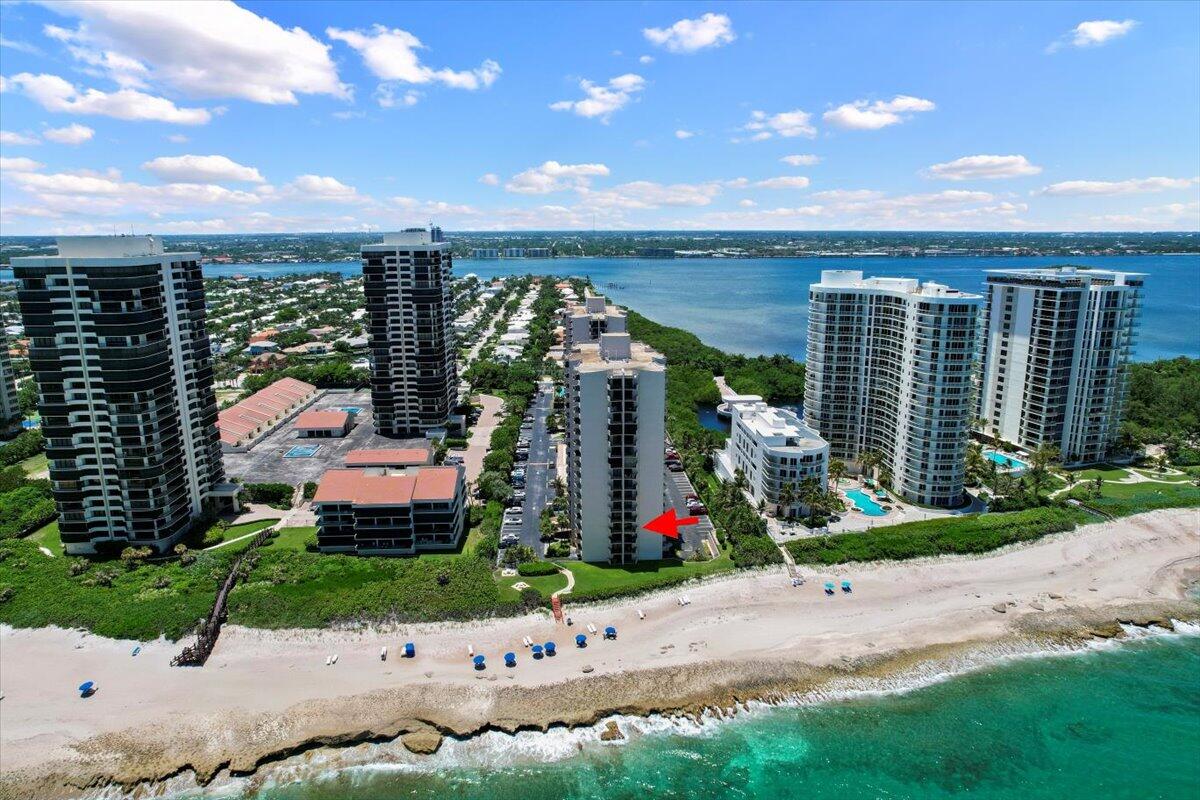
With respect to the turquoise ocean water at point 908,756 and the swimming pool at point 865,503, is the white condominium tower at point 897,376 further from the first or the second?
the turquoise ocean water at point 908,756

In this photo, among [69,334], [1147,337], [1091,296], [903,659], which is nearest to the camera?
[903,659]

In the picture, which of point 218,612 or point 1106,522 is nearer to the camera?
point 218,612

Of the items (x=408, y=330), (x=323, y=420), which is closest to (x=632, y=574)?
(x=408, y=330)

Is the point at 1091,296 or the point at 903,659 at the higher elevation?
the point at 1091,296

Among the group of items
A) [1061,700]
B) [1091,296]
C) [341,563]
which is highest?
[1091,296]

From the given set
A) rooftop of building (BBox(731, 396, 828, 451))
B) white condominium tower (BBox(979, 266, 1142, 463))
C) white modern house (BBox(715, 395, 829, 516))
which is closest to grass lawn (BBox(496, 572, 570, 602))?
white modern house (BBox(715, 395, 829, 516))

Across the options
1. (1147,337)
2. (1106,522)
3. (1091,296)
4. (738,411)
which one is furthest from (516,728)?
(1147,337)

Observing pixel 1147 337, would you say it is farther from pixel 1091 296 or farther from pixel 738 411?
pixel 738 411

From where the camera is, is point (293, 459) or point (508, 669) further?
point (293, 459)

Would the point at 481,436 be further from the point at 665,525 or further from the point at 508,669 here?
the point at 508,669
